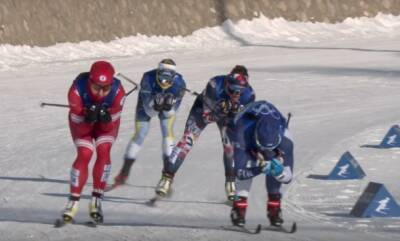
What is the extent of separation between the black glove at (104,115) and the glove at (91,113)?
4 centimetres

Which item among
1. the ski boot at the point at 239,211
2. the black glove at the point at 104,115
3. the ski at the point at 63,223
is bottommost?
the ski at the point at 63,223

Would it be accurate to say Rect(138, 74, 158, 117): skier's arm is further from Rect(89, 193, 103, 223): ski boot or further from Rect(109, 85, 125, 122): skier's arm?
Rect(89, 193, 103, 223): ski boot

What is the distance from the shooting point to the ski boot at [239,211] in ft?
34.2

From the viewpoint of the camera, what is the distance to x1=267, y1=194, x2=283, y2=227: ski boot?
414 inches

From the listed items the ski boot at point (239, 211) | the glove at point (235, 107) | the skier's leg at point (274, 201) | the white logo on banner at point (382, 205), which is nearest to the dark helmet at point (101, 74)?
the glove at point (235, 107)

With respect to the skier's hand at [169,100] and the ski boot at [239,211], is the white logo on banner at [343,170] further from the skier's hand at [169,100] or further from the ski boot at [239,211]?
the ski boot at [239,211]

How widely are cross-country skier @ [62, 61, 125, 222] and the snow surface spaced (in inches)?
13.1

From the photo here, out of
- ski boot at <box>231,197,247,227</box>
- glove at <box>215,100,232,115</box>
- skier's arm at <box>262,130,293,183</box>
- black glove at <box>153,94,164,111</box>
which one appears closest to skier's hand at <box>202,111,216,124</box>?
glove at <box>215,100,232,115</box>

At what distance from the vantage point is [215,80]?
11.7m

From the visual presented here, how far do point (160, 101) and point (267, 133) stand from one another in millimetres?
2922

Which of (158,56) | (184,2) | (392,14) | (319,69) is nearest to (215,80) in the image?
(319,69)

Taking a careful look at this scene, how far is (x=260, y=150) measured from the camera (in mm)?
10047

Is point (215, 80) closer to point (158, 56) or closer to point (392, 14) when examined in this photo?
point (158, 56)

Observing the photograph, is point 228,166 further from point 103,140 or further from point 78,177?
Answer: point 78,177
